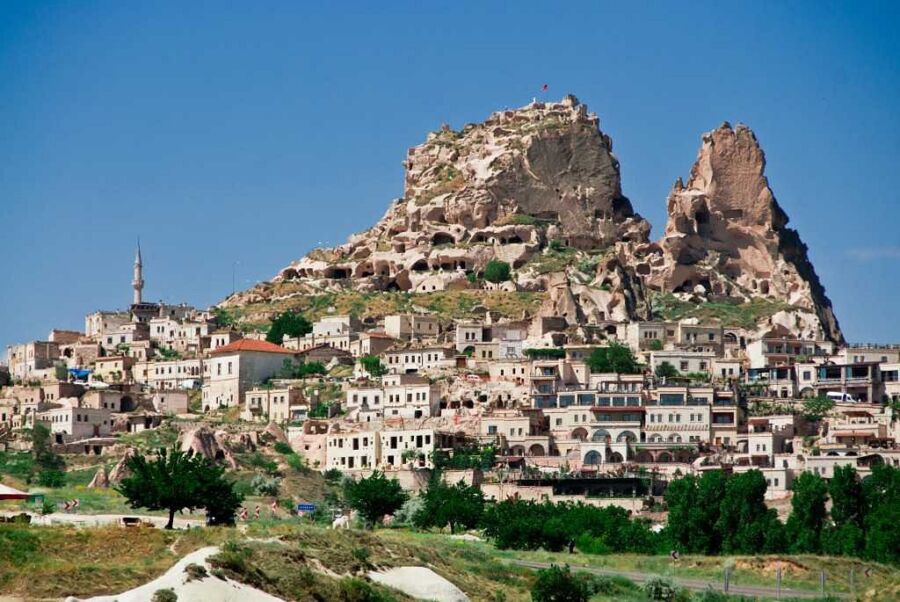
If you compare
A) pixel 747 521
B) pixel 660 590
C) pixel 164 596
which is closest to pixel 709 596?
pixel 660 590

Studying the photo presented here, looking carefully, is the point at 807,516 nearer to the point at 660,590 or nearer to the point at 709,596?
the point at 660,590

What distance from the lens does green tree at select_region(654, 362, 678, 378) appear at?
384 ft

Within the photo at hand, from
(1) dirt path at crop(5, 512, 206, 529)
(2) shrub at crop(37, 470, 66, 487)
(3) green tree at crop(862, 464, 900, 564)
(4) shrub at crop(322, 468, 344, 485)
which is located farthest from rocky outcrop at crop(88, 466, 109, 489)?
(3) green tree at crop(862, 464, 900, 564)

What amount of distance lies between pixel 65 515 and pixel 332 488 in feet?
81.5

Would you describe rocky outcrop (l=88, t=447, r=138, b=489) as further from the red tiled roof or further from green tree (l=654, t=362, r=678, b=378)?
green tree (l=654, t=362, r=678, b=378)

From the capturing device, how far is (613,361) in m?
117

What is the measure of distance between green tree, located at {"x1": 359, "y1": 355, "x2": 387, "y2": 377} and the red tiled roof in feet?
18.5

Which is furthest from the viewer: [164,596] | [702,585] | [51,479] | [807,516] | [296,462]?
[296,462]

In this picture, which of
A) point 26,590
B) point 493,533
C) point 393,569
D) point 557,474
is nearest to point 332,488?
point 557,474

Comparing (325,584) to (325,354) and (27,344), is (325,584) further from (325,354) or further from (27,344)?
(27,344)

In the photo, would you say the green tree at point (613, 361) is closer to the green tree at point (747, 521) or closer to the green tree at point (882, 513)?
the green tree at point (882, 513)

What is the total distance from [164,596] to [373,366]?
6850 centimetres

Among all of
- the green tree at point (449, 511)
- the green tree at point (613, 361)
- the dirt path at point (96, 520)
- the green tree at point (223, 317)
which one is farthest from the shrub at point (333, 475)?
the green tree at point (223, 317)

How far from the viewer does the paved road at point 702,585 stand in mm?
70125
